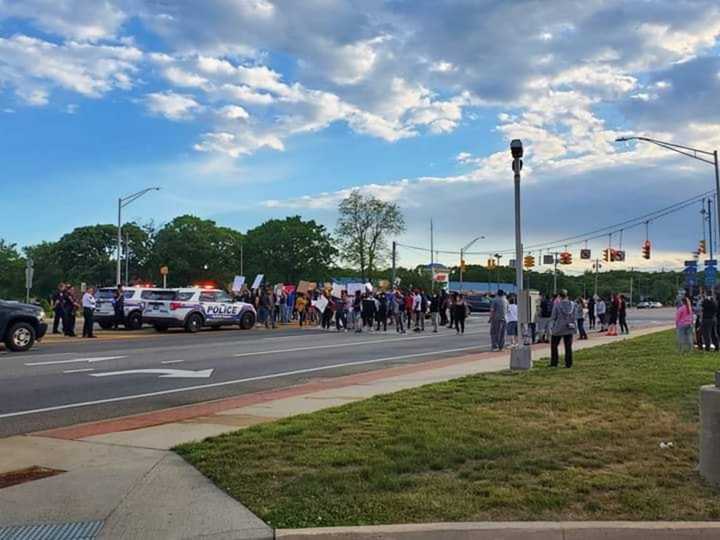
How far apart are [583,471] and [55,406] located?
7.67 meters

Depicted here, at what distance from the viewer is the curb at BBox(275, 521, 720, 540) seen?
4.75 meters

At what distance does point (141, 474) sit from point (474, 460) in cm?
299

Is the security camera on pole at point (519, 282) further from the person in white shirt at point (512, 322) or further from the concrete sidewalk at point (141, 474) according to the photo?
the person in white shirt at point (512, 322)

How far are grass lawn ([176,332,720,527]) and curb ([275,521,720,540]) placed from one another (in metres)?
0.18

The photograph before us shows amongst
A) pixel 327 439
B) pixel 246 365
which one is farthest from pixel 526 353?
pixel 327 439

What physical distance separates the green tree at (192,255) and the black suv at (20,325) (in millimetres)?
87558

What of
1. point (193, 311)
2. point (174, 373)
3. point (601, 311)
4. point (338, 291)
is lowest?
point (174, 373)

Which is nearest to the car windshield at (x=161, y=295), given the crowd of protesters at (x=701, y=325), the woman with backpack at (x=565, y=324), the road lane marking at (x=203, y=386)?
the road lane marking at (x=203, y=386)

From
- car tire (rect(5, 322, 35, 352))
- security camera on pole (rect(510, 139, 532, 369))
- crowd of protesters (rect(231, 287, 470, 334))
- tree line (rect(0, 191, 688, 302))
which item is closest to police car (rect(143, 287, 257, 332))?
crowd of protesters (rect(231, 287, 470, 334))

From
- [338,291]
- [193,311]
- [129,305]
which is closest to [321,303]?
[338,291]

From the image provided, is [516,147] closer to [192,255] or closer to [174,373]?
[174,373]

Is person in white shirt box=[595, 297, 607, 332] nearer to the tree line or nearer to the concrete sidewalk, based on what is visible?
the concrete sidewalk

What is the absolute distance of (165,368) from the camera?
602 inches

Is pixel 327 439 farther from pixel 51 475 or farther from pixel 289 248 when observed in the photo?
pixel 289 248
